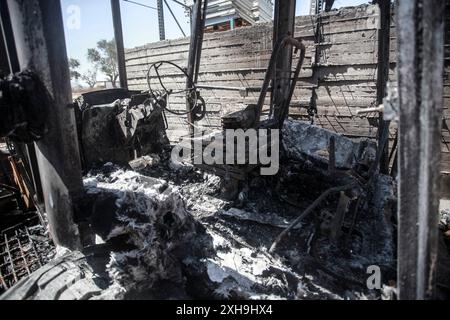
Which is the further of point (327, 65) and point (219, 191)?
point (327, 65)

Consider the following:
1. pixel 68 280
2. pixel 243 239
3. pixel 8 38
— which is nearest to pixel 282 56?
pixel 243 239

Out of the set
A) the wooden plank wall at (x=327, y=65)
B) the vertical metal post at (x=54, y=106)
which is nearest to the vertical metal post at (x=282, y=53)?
the wooden plank wall at (x=327, y=65)

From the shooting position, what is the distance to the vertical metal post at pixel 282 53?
380 centimetres

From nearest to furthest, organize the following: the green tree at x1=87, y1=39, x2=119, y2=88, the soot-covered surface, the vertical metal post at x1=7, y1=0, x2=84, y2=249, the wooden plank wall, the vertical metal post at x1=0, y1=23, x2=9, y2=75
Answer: the vertical metal post at x1=7, y1=0, x2=84, y2=249 → the soot-covered surface → the vertical metal post at x1=0, y1=23, x2=9, y2=75 → the wooden plank wall → the green tree at x1=87, y1=39, x2=119, y2=88

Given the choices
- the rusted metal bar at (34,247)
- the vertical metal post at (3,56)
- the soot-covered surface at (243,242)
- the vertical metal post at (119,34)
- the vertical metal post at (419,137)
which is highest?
the vertical metal post at (119,34)

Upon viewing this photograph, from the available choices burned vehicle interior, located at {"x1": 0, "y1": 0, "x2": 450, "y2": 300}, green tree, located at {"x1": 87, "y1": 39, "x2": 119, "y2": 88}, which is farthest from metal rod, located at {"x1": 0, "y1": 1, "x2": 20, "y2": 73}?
green tree, located at {"x1": 87, "y1": 39, "x2": 119, "y2": 88}

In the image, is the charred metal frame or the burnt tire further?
the charred metal frame

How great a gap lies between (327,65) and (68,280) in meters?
5.88

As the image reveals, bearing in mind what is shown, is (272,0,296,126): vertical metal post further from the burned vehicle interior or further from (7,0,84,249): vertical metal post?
(7,0,84,249): vertical metal post

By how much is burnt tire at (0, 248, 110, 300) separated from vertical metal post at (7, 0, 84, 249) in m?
0.18

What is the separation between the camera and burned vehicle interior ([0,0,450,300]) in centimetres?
127

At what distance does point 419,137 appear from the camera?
3.95ft

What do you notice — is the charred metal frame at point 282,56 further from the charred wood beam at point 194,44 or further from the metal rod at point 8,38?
the metal rod at point 8,38

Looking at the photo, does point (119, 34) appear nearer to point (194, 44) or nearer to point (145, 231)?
point (194, 44)
